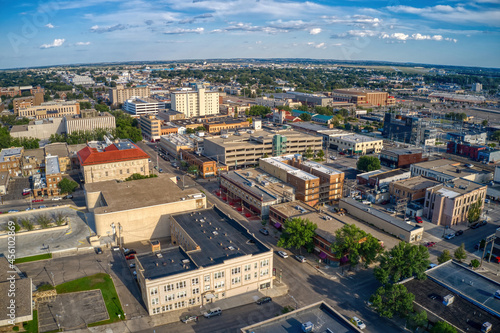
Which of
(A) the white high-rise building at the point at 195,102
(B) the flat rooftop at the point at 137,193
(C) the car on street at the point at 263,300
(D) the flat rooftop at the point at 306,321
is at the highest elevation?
(A) the white high-rise building at the point at 195,102

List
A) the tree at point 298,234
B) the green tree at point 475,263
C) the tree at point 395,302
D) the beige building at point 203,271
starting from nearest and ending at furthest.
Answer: the tree at point 395,302 < the beige building at point 203,271 < the green tree at point 475,263 < the tree at point 298,234

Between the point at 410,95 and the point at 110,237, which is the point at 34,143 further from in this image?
the point at 410,95

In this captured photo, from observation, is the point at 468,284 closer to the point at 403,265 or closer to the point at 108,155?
the point at 403,265

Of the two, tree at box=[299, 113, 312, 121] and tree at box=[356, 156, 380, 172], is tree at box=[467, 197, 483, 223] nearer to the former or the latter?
tree at box=[356, 156, 380, 172]

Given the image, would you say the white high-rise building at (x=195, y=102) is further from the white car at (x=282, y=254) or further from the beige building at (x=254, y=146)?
the white car at (x=282, y=254)

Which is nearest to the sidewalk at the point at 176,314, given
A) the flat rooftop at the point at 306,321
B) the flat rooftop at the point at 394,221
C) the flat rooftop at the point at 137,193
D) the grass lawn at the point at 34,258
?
the flat rooftop at the point at 306,321

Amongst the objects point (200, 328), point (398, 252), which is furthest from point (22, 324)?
point (398, 252)

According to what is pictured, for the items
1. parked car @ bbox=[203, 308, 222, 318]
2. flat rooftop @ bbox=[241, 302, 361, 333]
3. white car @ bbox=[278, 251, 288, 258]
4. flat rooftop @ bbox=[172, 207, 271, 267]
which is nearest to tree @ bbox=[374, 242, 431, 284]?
flat rooftop @ bbox=[241, 302, 361, 333]

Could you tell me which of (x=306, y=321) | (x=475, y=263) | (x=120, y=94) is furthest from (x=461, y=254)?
(x=120, y=94)
